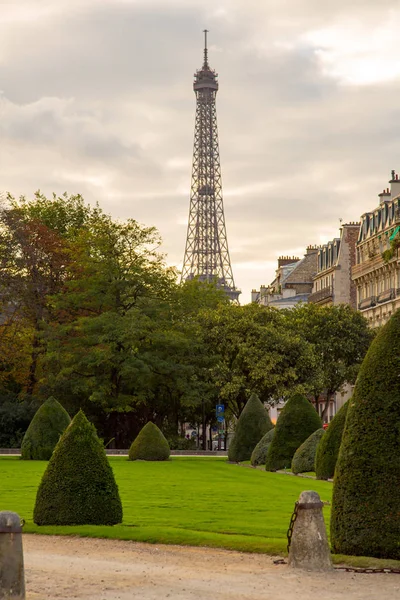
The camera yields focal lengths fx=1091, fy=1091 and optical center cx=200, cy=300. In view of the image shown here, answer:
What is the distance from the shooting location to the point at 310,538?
14.1 m

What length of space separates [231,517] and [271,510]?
6.43 ft

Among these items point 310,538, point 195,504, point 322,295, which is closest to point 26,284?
point 195,504

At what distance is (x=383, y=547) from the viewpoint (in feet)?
47.6

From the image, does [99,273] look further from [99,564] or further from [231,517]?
[99,564]

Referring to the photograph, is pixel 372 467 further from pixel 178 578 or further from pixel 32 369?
pixel 32 369

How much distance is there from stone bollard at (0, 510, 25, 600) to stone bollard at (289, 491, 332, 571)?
4.16 meters

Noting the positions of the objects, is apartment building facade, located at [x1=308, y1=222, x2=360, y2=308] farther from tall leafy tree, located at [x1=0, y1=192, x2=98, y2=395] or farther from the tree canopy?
tall leafy tree, located at [x1=0, y1=192, x2=98, y2=395]

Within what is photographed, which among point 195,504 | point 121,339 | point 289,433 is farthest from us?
point 121,339

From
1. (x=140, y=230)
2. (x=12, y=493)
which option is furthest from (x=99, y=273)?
(x=12, y=493)

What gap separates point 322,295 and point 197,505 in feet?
286

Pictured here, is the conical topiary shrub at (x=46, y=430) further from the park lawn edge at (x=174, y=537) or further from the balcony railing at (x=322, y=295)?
the balcony railing at (x=322, y=295)

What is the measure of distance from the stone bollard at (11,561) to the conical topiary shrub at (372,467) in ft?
16.9

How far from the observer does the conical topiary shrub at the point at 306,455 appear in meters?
39.4

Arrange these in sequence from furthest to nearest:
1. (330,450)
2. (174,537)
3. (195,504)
→ (330,450)
(195,504)
(174,537)
